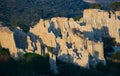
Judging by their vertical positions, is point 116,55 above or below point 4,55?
below

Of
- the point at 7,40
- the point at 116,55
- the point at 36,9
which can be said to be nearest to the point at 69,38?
the point at 116,55

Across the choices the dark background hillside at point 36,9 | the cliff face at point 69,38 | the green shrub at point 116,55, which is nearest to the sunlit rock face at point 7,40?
the cliff face at point 69,38

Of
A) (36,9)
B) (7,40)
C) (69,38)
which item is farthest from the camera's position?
(36,9)

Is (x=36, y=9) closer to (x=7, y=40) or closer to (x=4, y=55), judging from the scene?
(x=7, y=40)

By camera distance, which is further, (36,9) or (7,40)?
(36,9)

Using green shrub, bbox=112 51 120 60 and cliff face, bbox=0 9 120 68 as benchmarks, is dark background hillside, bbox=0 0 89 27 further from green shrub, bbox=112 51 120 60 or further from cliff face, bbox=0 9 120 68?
green shrub, bbox=112 51 120 60

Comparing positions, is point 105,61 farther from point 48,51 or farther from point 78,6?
point 78,6

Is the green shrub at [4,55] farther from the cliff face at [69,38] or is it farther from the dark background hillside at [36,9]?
the dark background hillside at [36,9]
